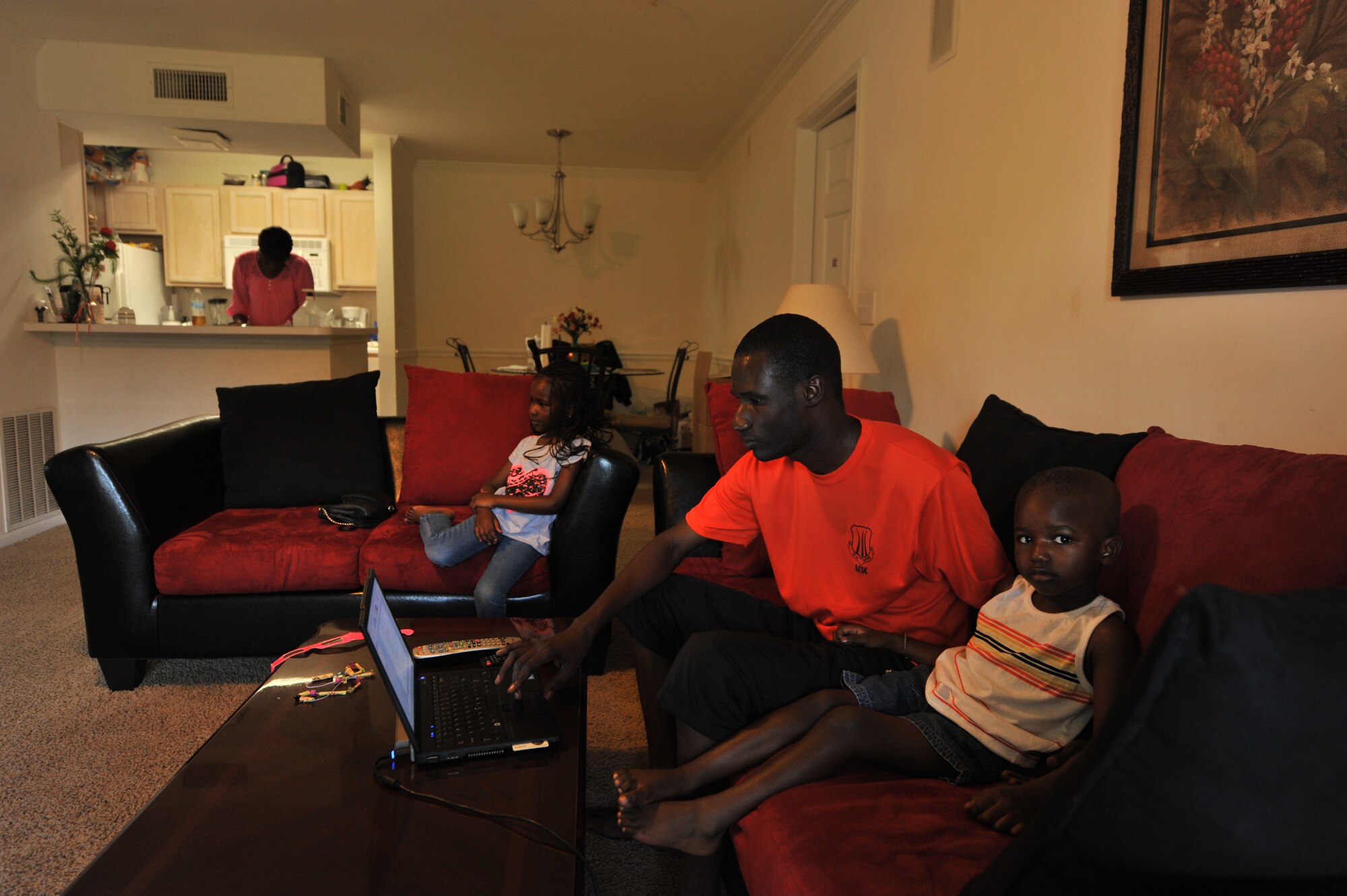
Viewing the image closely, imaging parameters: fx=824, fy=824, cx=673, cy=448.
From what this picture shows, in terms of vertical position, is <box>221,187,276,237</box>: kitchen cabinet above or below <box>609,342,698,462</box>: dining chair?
above

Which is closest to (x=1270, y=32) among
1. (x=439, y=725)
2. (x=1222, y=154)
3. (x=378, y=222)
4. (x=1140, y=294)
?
(x=1222, y=154)

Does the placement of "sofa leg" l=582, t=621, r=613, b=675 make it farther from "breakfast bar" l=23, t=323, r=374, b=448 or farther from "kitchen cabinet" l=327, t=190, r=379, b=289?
"kitchen cabinet" l=327, t=190, r=379, b=289

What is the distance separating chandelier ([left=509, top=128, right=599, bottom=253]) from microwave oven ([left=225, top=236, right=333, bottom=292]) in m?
1.73

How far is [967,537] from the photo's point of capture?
1.44m

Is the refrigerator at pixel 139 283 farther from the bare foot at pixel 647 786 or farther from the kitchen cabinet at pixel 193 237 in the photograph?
the bare foot at pixel 647 786

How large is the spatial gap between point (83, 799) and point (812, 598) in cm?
167

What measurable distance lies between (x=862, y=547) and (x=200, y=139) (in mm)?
5520

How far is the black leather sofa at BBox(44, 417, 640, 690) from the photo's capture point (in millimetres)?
2389

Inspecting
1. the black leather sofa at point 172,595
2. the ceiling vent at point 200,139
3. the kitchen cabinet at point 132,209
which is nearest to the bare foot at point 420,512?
the black leather sofa at point 172,595

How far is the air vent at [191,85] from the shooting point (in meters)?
4.85

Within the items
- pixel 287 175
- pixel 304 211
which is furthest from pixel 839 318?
pixel 304 211

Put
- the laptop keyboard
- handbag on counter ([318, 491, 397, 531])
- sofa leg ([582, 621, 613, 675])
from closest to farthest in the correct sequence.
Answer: the laptop keyboard → sofa leg ([582, 621, 613, 675]) → handbag on counter ([318, 491, 397, 531])

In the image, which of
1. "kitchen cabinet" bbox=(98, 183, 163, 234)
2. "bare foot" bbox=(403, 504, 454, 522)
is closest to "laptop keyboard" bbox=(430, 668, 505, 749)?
"bare foot" bbox=(403, 504, 454, 522)

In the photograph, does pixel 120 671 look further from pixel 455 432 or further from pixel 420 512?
pixel 455 432
